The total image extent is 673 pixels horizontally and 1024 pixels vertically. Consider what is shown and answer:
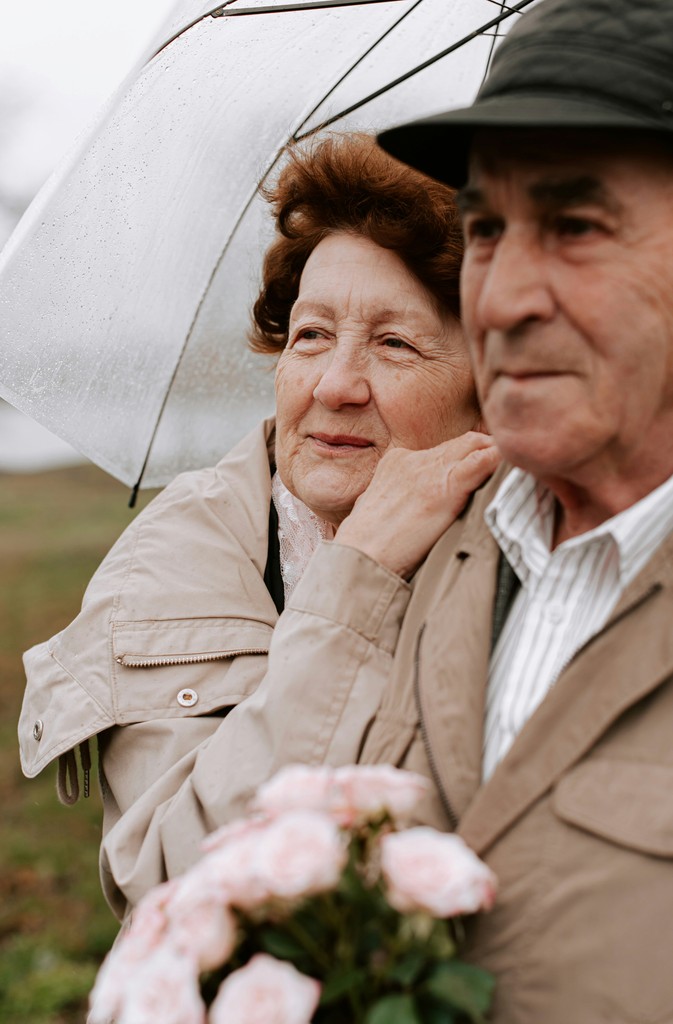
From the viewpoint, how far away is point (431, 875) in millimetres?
1370

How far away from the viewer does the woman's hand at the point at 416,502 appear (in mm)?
2242

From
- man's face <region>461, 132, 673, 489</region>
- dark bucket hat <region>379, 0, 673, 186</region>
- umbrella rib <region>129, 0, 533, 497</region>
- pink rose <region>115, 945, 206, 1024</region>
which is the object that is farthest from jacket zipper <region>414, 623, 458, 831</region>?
umbrella rib <region>129, 0, 533, 497</region>

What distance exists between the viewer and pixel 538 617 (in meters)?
1.88

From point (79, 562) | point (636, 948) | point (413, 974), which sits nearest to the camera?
point (413, 974)

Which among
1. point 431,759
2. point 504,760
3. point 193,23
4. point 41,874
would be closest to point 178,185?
point 193,23

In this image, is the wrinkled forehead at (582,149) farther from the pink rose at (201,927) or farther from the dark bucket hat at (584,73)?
the pink rose at (201,927)

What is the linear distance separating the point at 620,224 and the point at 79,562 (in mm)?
Answer: 11496

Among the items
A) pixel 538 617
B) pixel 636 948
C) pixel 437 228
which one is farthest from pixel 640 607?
pixel 437 228

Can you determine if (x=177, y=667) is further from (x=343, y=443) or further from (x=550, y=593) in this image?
(x=550, y=593)

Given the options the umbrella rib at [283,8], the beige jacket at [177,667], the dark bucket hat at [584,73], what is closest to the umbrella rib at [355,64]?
the umbrella rib at [283,8]

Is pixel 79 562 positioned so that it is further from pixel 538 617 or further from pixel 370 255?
pixel 538 617

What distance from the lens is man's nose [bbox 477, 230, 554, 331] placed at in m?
1.72

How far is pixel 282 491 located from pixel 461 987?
5.68ft

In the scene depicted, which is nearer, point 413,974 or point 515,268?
point 413,974
